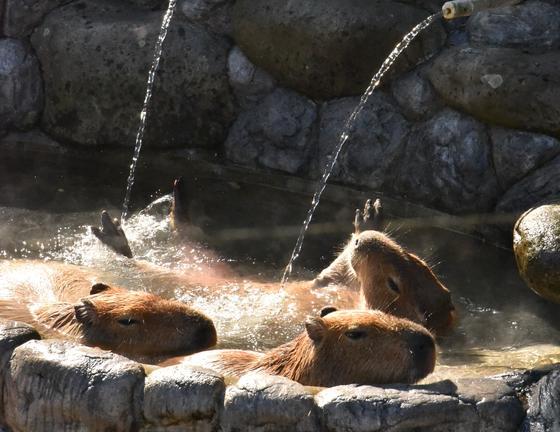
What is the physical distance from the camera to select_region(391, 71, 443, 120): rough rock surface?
715 cm

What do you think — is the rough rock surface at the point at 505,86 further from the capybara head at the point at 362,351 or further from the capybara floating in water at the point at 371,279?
the capybara head at the point at 362,351

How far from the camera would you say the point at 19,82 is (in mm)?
8375

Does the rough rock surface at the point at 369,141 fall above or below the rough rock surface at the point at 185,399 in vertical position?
above

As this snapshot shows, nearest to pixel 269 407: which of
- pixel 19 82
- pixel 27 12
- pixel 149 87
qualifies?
pixel 149 87

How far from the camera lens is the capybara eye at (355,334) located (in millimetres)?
4598

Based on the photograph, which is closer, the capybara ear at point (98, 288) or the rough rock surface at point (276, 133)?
the capybara ear at point (98, 288)

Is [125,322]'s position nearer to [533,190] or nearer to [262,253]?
[262,253]

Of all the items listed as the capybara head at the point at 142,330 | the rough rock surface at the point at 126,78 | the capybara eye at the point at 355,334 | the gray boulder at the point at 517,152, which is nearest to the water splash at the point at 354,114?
the gray boulder at the point at 517,152

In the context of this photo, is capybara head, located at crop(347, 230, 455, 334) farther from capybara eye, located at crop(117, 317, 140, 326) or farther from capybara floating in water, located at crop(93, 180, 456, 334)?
capybara eye, located at crop(117, 317, 140, 326)

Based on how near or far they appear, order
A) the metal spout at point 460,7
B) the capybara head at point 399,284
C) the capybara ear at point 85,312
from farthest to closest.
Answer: the capybara head at point 399,284 < the metal spout at point 460,7 < the capybara ear at point 85,312

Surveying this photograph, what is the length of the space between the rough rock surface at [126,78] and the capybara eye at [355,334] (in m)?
3.65

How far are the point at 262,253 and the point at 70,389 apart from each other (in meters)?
3.05

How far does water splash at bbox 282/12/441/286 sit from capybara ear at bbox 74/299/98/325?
1776mm

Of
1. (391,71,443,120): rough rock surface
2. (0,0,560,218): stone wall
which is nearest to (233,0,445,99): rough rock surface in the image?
(0,0,560,218): stone wall
